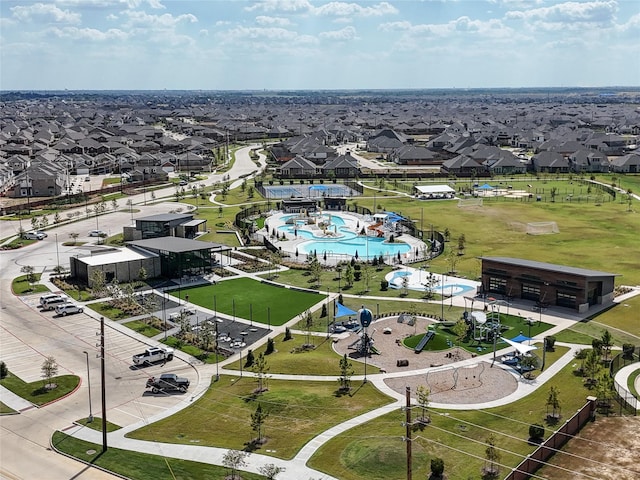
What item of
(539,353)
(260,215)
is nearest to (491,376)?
(539,353)

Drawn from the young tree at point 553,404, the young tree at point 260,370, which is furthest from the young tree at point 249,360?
the young tree at point 553,404

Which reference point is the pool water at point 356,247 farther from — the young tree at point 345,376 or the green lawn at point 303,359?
the young tree at point 345,376

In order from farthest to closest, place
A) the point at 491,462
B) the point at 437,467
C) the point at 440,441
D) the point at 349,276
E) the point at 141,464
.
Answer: the point at 349,276 → the point at 440,441 → the point at 141,464 → the point at 491,462 → the point at 437,467

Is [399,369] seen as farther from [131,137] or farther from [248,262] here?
[131,137]

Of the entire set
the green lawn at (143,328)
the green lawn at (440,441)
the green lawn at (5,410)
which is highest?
the green lawn at (440,441)

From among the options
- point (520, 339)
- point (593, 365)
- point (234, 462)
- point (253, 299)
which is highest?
point (593, 365)

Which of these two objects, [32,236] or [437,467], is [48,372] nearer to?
[437,467]

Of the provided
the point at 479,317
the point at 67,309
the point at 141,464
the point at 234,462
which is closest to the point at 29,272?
the point at 67,309
